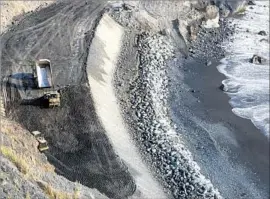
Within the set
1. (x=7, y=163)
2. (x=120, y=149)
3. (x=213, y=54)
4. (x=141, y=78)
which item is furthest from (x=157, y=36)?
(x=7, y=163)

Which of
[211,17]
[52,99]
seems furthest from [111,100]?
[211,17]

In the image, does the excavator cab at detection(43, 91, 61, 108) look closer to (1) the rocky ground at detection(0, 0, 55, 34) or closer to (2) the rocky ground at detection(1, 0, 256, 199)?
(2) the rocky ground at detection(1, 0, 256, 199)

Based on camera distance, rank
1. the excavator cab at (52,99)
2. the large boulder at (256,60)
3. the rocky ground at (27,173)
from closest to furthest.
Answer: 1. the rocky ground at (27,173)
2. the excavator cab at (52,99)
3. the large boulder at (256,60)

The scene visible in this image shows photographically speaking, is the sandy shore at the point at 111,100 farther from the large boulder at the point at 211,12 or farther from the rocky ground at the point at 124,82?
the large boulder at the point at 211,12

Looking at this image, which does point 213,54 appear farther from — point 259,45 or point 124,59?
point 124,59

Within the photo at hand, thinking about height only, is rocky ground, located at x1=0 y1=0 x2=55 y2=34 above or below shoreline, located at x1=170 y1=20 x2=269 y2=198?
above

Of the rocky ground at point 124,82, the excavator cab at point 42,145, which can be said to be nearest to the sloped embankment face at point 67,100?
the rocky ground at point 124,82

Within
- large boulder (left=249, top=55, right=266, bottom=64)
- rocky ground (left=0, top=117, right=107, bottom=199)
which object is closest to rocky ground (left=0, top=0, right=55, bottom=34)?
rocky ground (left=0, top=117, right=107, bottom=199)
